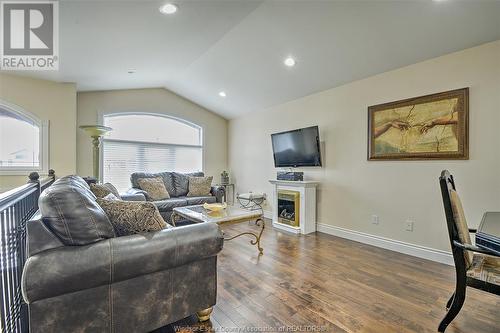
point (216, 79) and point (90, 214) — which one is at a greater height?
point (216, 79)

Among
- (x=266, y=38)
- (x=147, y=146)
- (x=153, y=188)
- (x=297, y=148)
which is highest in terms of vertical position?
(x=266, y=38)

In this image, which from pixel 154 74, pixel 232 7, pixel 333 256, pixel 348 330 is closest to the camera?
pixel 348 330

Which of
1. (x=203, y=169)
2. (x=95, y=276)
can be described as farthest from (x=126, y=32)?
(x=203, y=169)

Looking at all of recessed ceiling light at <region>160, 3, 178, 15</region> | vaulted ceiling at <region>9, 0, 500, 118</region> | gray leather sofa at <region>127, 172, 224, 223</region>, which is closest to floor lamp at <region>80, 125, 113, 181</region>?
gray leather sofa at <region>127, 172, 224, 223</region>

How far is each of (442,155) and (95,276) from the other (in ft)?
11.3

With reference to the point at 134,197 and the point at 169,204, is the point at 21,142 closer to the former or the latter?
the point at 134,197

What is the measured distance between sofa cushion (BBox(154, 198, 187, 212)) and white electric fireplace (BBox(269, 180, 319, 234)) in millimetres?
1731

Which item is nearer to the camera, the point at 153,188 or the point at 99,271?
the point at 99,271

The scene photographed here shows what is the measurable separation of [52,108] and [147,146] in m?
1.81

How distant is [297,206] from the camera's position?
418cm

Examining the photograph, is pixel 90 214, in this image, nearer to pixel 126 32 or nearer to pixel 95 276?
pixel 95 276

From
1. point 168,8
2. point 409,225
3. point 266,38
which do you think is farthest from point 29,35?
point 409,225

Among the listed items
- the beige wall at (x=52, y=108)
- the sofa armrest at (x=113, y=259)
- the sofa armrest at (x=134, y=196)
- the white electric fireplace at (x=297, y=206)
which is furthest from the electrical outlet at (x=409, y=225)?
the beige wall at (x=52, y=108)

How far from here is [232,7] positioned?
276cm
